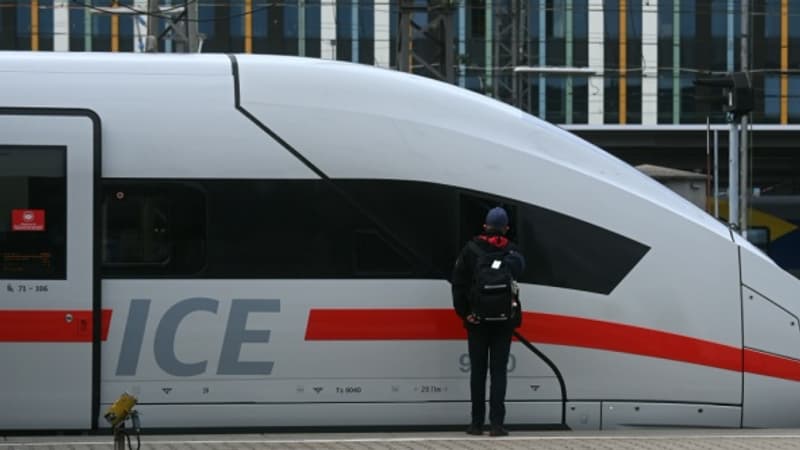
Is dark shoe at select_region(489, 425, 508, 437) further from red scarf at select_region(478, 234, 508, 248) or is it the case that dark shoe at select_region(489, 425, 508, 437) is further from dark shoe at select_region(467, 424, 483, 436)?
red scarf at select_region(478, 234, 508, 248)

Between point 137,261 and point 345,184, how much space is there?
1449mm

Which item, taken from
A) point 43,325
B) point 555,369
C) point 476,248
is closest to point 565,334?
point 555,369

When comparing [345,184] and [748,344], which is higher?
[345,184]

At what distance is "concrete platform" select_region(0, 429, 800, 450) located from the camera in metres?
7.85

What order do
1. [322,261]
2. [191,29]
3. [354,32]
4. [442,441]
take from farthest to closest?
[354,32] → [191,29] → [322,261] → [442,441]

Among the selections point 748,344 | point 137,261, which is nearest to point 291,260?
point 137,261

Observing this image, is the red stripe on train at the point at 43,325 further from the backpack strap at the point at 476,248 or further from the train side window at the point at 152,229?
the backpack strap at the point at 476,248

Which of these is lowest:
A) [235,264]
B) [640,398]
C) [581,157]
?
[640,398]

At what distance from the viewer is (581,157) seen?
361 inches

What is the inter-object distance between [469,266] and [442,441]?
45.9 inches

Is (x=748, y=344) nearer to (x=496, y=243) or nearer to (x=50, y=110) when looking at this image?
(x=496, y=243)

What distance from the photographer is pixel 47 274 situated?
8.58 metres

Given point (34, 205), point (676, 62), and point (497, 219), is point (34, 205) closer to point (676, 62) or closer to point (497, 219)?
point (497, 219)

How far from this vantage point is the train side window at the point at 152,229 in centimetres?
868
